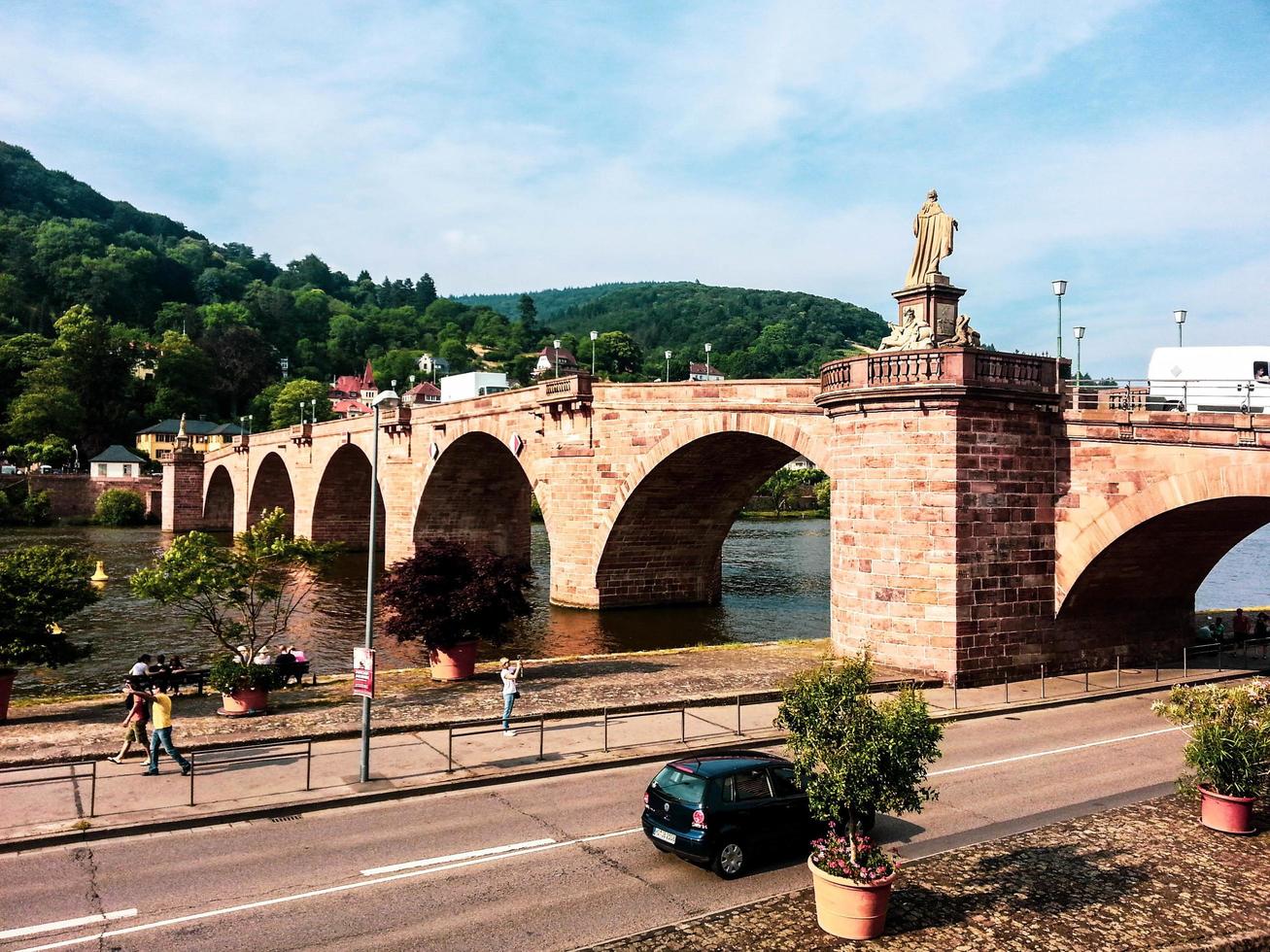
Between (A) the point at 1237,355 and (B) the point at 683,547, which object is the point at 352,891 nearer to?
(A) the point at 1237,355

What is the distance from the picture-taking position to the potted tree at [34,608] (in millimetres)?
21125

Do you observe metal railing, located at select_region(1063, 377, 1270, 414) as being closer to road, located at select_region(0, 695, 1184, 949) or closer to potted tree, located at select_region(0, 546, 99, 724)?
road, located at select_region(0, 695, 1184, 949)

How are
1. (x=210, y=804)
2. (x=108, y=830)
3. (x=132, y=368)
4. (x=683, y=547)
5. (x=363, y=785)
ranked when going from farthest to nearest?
(x=132, y=368), (x=683, y=547), (x=363, y=785), (x=210, y=804), (x=108, y=830)

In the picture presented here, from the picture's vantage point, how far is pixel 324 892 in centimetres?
1207

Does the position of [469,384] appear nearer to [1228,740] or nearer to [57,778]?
[57,778]

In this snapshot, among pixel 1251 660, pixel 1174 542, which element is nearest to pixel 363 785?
pixel 1174 542

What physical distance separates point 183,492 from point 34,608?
9719 cm

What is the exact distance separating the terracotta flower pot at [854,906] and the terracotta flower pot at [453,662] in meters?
16.3

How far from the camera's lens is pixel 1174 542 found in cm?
2592

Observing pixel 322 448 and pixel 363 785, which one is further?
pixel 322 448

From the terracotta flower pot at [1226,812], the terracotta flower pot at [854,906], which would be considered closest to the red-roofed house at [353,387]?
the terracotta flower pot at [1226,812]

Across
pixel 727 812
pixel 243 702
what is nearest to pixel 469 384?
pixel 243 702

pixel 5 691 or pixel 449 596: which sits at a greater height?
pixel 449 596

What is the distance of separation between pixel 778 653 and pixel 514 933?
19695 mm
